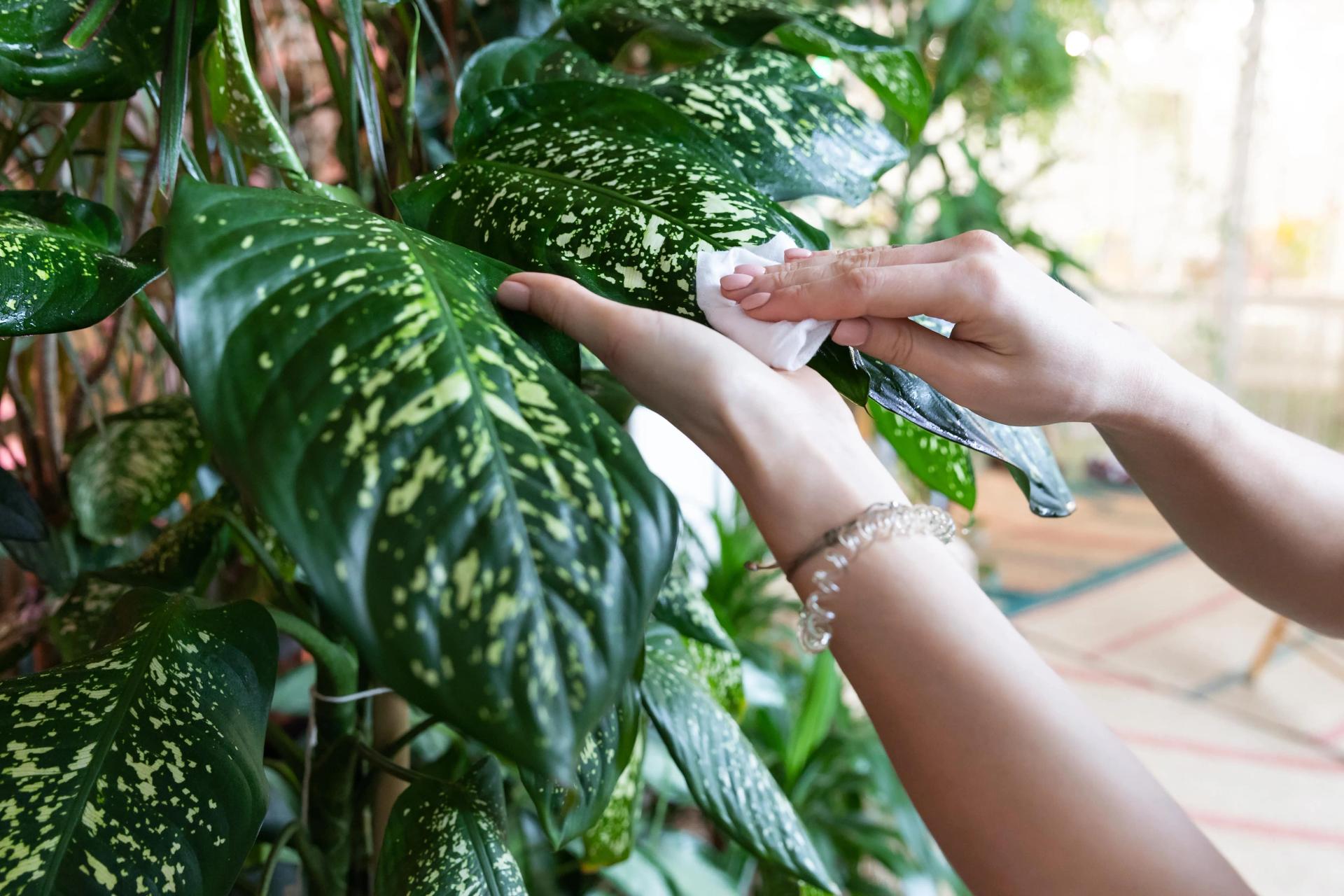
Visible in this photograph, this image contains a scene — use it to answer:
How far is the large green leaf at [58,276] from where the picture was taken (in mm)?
447

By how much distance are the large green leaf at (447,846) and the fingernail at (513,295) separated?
1.11ft

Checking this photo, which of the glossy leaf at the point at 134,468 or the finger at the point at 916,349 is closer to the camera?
the finger at the point at 916,349

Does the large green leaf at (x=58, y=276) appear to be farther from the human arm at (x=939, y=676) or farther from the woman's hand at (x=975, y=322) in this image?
the woman's hand at (x=975, y=322)

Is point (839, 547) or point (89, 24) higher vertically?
point (89, 24)

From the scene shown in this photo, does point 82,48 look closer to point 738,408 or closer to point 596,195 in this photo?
point 596,195

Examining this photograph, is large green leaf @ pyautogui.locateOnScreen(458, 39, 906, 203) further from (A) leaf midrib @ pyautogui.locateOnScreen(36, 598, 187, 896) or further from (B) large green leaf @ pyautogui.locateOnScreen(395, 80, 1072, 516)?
(A) leaf midrib @ pyautogui.locateOnScreen(36, 598, 187, 896)

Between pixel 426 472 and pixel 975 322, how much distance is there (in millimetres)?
336

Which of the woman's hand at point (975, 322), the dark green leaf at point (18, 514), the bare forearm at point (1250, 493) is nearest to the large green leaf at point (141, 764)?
the dark green leaf at point (18, 514)

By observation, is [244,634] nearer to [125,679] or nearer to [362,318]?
[125,679]

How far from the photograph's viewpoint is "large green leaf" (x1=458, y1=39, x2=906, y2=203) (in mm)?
675

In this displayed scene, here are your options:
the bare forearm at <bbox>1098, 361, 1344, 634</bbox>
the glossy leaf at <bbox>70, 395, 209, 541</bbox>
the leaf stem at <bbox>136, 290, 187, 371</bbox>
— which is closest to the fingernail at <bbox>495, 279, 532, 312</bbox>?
the leaf stem at <bbox>136, 290, 187, 371</bbox>

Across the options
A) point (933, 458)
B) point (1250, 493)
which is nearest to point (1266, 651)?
point (1250, 493)

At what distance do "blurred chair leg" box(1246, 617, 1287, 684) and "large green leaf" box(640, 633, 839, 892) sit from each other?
2.45m

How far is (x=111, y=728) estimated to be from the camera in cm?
46
